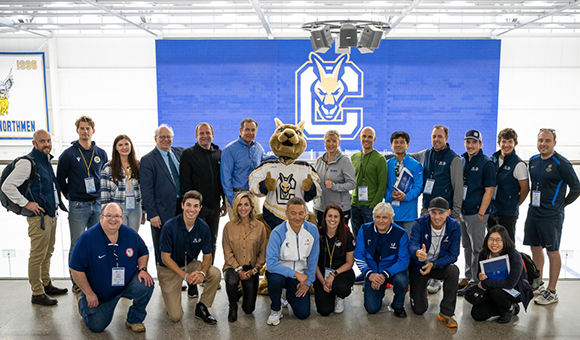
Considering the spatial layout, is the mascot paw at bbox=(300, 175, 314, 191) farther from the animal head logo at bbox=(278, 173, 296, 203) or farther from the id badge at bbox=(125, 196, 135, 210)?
the id badge at bbox=(125, 196, 135, 210)

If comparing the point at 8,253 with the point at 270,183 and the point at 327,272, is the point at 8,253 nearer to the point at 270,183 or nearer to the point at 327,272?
the point at 270,183

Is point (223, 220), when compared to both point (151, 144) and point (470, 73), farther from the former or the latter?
point (470, 73)

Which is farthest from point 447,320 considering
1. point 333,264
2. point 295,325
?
point 295,325

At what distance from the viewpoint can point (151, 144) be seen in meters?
14.2

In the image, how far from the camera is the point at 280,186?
3.89 m

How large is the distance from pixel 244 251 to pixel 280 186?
64 cm

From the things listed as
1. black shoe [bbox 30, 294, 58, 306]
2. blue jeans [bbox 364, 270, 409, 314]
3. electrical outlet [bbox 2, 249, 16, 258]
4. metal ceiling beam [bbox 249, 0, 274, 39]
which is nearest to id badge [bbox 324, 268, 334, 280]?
blue jeans [bbox 364, 270, 409, 314]

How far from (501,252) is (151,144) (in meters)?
12.3

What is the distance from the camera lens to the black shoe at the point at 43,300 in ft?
12.4

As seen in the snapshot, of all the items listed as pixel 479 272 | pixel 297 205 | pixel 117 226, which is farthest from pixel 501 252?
pixel 117 226

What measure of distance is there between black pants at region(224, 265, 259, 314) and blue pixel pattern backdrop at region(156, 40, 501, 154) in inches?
378

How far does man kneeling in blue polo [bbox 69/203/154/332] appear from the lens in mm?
3152

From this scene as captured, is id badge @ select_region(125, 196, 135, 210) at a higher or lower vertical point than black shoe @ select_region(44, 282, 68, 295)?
higher

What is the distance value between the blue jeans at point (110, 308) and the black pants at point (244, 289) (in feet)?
1.92
